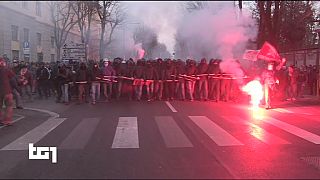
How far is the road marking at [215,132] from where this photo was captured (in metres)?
10.2

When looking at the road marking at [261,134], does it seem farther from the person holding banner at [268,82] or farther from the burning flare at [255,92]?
the burning flare at [255,92]

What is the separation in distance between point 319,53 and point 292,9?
14.3 metres

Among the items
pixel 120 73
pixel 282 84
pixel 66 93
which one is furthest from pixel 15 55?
pixel 282 84

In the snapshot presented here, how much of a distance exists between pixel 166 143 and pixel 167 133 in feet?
4.57

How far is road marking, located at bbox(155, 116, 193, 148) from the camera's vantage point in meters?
10.0

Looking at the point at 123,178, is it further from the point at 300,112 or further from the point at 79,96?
the point at 79,96

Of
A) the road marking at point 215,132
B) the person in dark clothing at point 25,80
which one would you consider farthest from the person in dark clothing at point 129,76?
the road marking at point 215,132

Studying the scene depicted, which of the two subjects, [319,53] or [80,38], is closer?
[80,38]

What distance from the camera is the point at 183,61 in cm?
2086

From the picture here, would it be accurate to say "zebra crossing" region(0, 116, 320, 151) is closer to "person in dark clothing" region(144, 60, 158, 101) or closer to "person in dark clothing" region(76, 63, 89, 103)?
"person in dark clothing" region(76, 63, 89, 103)

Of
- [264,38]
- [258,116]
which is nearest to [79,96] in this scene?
[258,116]

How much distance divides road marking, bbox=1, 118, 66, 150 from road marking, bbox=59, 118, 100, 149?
0.68 metres

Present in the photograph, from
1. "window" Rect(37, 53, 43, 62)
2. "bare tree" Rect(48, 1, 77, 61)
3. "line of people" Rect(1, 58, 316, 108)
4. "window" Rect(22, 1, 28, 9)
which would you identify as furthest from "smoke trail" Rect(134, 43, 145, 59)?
"window" Rect(22, 1, 28, 9)

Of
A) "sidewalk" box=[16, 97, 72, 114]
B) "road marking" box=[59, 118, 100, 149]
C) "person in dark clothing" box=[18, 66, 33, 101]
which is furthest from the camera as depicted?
"person in dark clothing" box=[18, 66, 33, 101]
